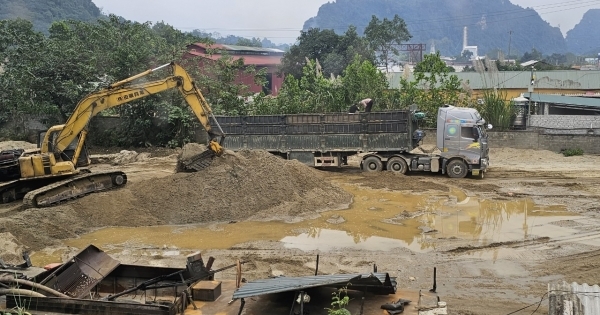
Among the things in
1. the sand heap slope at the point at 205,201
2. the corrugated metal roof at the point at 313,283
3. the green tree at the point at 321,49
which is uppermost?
the green tree at the point at 321,49

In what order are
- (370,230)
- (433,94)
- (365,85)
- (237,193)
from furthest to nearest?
(365,85), (433,94), (237,193), (370,230)

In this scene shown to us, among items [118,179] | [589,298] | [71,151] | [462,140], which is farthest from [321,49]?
[589,298]

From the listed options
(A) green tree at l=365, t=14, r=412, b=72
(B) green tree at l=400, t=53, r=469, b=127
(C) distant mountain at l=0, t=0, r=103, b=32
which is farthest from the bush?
(C) distant mountain at l=0, t=0, r=103, b=32

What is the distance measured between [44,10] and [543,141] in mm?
83967

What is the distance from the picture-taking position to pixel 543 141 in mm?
24516

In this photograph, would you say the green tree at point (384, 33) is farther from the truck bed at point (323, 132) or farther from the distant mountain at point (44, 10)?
the truck bed at point (323, 132)

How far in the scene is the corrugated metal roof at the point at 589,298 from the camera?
227 inches

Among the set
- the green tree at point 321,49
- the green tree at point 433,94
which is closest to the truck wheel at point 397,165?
the green tree at point 433,94

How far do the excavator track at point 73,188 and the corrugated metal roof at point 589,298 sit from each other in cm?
1314

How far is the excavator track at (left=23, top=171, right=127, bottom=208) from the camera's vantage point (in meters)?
14.5

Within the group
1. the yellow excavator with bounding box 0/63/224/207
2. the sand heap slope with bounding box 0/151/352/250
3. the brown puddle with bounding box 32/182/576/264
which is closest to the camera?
the brown puddle with bounding box 32/182/576/264

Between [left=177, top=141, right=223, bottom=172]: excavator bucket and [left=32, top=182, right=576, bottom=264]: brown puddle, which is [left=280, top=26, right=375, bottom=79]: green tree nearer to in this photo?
[left=177, top=141, right=223, bottom=172]: excavator bucket

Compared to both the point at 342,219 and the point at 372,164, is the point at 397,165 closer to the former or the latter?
the point at 372,164

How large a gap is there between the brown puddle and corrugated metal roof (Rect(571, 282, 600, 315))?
5.93 meters
